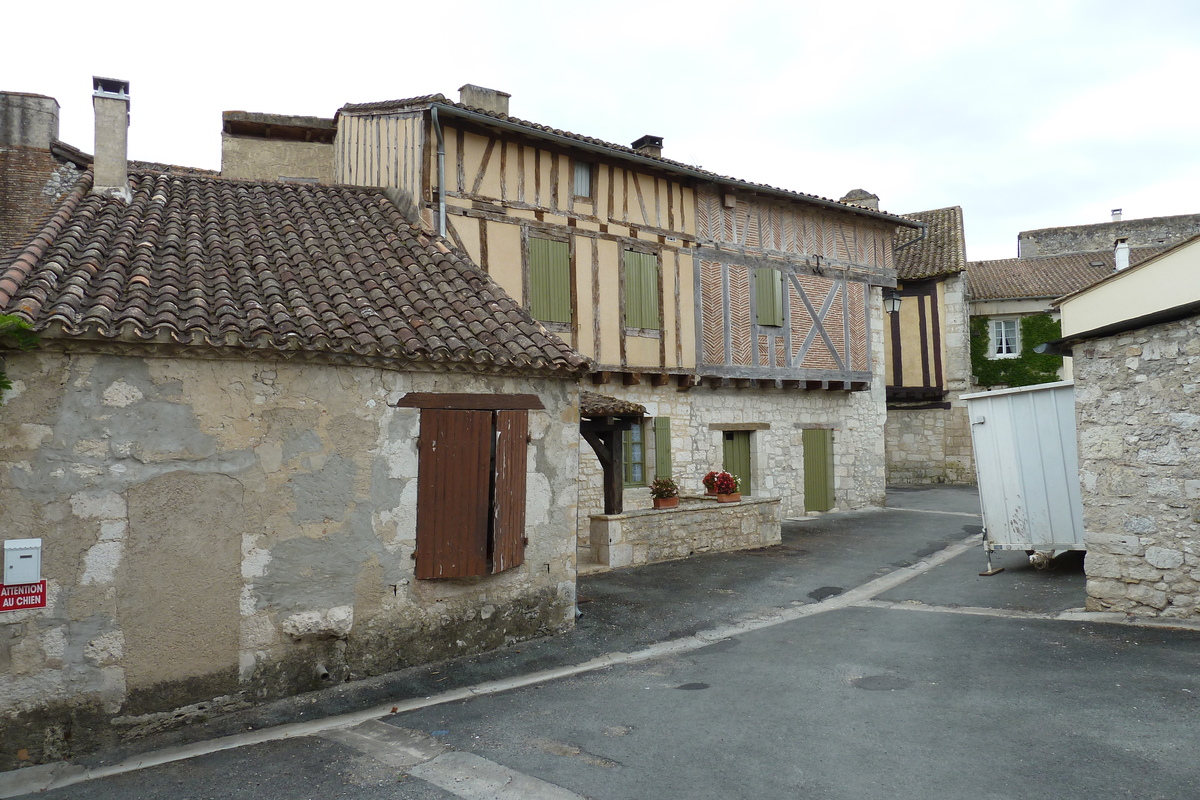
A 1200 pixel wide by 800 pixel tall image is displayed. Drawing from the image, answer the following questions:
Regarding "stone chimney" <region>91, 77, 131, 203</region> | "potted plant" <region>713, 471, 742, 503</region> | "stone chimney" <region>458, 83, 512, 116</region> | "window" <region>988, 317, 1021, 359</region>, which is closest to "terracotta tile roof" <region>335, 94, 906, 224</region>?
"stone chimney" <region>458, 83, 512, 116</region>

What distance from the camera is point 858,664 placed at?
6047mm

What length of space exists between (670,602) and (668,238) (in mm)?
6779

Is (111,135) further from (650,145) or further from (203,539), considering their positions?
(650,145)

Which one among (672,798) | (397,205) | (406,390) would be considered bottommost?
(672,798)

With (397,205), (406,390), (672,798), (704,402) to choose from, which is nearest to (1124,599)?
(672,798)

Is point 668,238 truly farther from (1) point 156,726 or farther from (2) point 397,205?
(1) point 156,726

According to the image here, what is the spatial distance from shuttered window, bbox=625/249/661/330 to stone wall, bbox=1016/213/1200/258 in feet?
72.2

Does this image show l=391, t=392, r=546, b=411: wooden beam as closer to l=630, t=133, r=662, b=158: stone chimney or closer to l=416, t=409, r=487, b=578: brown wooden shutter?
l=416, t=409, r=487, b=578: brown wooden shutter

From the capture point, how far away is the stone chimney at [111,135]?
7488mm

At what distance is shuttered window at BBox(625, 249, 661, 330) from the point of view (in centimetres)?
1225

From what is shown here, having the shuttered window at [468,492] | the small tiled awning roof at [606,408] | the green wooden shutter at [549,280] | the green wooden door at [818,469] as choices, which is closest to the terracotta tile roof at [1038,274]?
the green wooden door at [818,469]

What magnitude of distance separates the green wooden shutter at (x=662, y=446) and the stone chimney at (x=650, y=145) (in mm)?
5009

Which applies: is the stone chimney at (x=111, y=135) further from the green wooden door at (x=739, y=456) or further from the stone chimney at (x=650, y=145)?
the green wooden door at (x=739, y=456)

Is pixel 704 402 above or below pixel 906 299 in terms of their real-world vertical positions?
below
